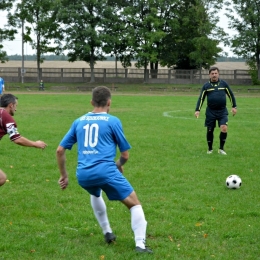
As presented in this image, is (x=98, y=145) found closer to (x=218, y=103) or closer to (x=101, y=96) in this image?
(x=101, y=96)

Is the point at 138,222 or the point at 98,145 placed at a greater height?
the point at 98,145

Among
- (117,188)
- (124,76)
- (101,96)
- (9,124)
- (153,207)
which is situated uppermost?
(101,96)

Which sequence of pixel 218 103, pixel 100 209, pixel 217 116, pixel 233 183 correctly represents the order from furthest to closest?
Answer: pixel 217 116
pixel 218 103
pixel 233 183
pixel 100 209

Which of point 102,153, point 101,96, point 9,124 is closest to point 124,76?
point 9,124

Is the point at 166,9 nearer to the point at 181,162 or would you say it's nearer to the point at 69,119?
the point at 69,119

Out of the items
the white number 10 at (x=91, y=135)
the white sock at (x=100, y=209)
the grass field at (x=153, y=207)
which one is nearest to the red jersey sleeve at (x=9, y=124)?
the grass field at (x=153, y=207)

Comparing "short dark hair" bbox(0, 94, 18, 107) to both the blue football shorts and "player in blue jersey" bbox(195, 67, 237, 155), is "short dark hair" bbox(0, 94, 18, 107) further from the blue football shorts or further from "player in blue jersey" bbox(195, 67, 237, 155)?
"player in blue jersey" bbox(195, 67, 237, 155)

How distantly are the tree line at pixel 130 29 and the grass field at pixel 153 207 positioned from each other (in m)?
43.2

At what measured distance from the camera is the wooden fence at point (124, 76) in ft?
195

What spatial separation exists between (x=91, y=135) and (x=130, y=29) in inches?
2107

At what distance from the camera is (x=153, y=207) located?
26.1ft

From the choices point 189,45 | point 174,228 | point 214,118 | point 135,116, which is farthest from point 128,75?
point 174,228

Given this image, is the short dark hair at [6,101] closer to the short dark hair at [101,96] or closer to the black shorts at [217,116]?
the short dark hair at [101,96]

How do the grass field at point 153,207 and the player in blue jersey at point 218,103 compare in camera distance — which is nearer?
the grass field at point 153,207
